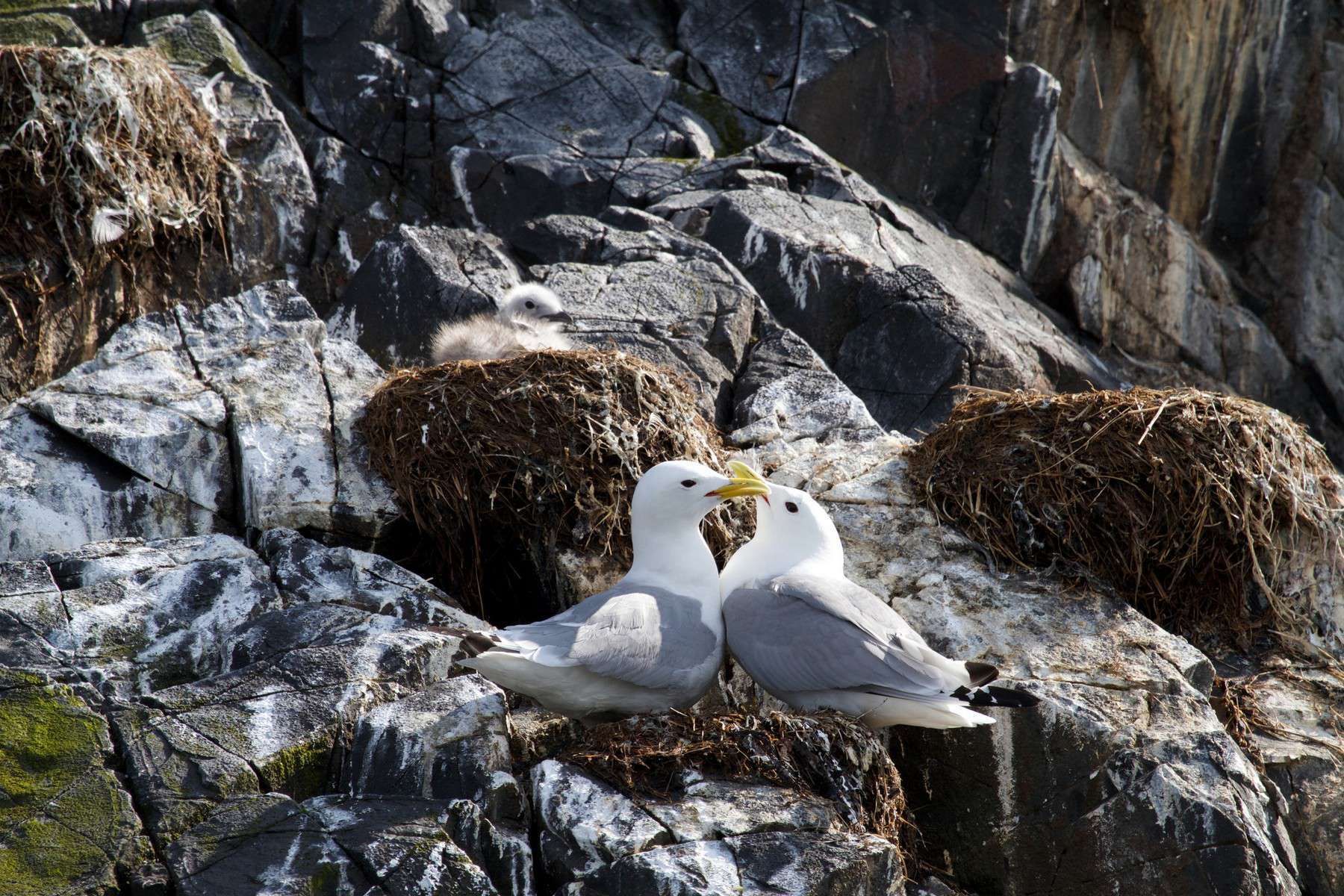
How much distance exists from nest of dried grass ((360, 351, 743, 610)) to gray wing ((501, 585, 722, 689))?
1.06 meters

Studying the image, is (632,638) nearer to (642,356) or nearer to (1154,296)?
(642,356)

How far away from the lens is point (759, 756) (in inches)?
182

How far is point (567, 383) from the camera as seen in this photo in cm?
654

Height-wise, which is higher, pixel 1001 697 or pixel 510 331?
pixel 510 331

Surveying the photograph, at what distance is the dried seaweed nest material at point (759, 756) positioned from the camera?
4.55m

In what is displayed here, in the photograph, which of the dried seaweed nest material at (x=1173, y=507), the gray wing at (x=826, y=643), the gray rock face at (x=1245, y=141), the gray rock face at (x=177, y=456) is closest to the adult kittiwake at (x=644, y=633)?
the gray wing at (x=826, y=643)

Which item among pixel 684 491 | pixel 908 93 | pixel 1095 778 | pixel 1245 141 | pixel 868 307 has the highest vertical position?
pixel 908 93

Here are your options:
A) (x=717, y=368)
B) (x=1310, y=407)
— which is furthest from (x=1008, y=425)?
(x=1310, y=407)

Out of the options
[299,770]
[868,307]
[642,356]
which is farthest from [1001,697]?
[868,307]

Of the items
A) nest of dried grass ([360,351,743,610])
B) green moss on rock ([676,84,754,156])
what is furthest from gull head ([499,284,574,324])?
green moss on rock ([676,84,754,156])

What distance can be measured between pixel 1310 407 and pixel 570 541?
1175cm

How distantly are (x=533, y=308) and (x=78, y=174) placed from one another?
11.1 feet

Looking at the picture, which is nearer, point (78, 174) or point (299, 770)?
point (299, 770)

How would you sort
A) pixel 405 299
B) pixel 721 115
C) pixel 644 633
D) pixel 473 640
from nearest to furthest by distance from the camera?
1. pixel 473 640
2. pixel 644 633
3. pixel 405 299
4. pixel 721 115
